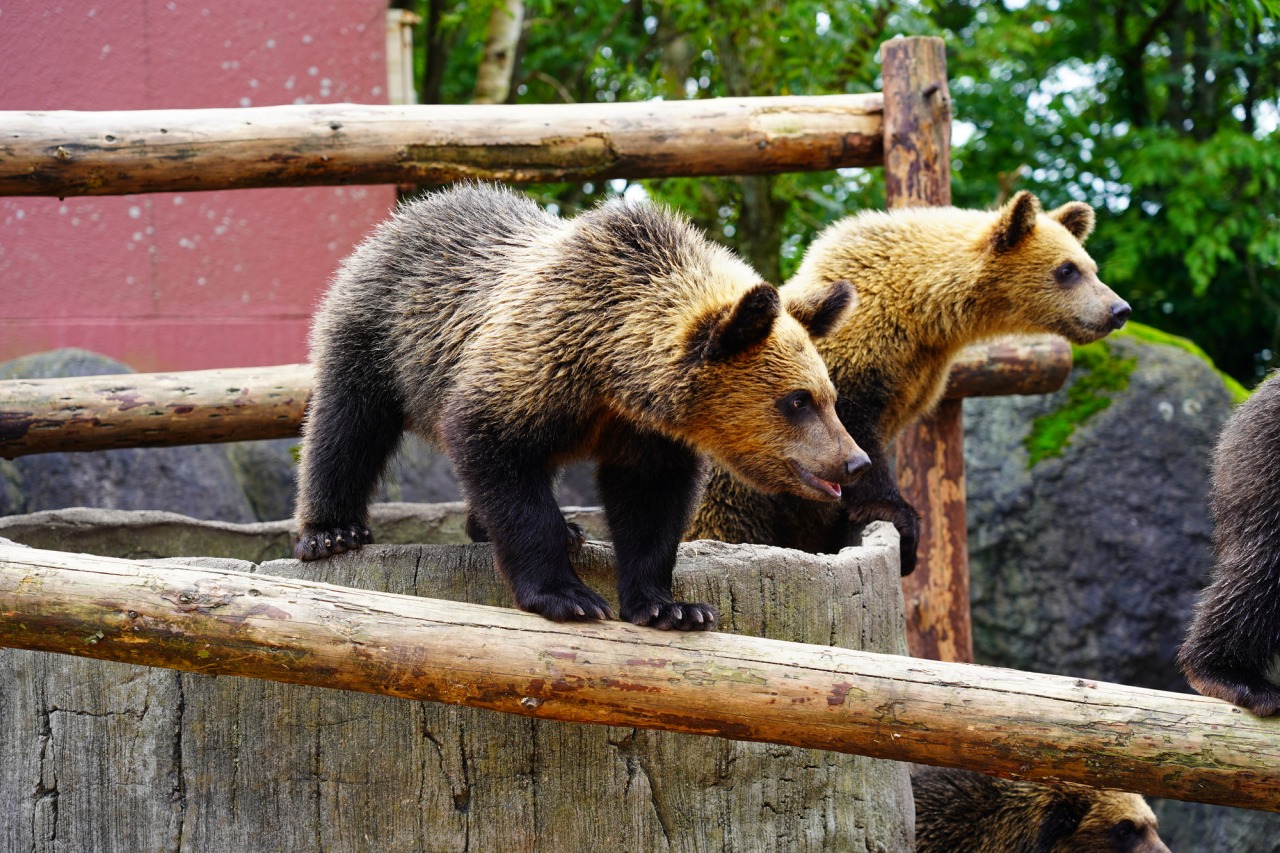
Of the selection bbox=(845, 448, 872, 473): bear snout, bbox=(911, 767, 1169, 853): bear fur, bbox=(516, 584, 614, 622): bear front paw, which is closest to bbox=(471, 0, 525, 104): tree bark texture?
bbox=(911, 767, 1169, 853): bear fur

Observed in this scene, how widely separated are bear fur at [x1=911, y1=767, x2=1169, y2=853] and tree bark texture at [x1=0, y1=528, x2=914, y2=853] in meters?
1.23

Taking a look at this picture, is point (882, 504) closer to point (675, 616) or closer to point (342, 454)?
point (675, 616)

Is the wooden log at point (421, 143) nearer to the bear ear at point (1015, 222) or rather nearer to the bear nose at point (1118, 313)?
the bear ear at point (1015, 222)

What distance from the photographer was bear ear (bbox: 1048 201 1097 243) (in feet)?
17.1

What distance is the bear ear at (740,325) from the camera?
3.12 m

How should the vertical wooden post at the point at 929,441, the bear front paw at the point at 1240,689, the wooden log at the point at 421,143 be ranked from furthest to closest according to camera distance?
1. the vertical wooden post at the point at 929,441
2. the wooden log at the point at 421,143
3. the bear front paw at the point at 1240,689

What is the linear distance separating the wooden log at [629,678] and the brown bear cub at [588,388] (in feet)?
0.85

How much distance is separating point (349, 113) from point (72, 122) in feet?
3.16

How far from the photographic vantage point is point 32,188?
14.0 feet

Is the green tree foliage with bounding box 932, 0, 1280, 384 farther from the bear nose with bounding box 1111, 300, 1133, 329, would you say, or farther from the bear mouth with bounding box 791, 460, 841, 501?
the bear mouth with bounding box 791, 460, 841, 501

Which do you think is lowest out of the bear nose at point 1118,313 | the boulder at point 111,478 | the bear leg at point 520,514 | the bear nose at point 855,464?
the boulder at point 111,478

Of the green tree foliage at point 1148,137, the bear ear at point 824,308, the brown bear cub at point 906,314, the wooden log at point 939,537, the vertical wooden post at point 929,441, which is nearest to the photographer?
the bear ear at point 824,308

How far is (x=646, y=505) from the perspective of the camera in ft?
11.4

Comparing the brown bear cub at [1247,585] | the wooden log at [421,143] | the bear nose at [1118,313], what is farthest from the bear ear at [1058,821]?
the wooden log at [421,143]
